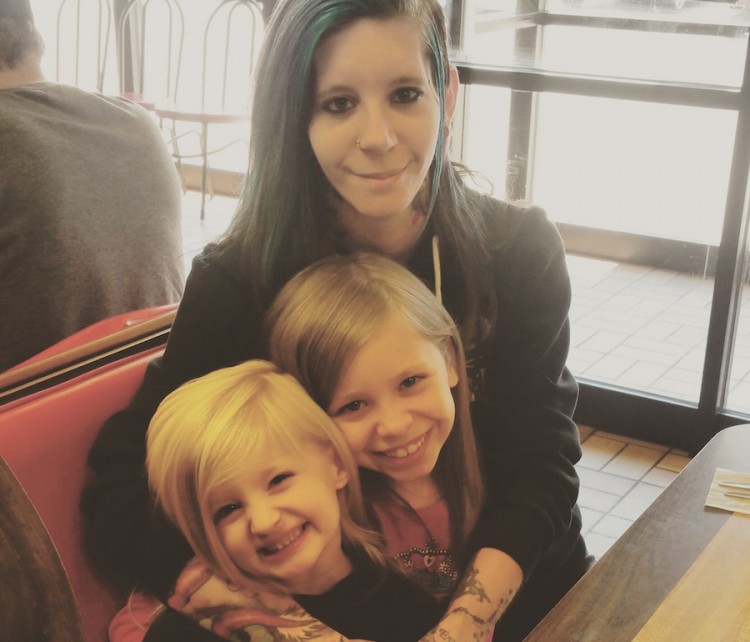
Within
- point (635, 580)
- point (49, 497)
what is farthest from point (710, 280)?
point (49, 497)

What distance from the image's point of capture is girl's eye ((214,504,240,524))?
0.98 meters

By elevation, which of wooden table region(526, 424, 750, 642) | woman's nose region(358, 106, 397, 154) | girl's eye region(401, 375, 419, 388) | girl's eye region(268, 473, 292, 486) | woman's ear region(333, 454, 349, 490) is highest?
woman's nose region(358, 106, 397, 154)

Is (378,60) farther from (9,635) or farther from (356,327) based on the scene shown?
(9,635)

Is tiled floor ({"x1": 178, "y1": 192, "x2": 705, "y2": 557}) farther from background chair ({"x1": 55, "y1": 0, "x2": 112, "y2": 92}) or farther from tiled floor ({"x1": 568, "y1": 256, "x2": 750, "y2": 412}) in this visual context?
background chair ({"x1": 55, "y1": 0, "x2": 112, "y2": 92})

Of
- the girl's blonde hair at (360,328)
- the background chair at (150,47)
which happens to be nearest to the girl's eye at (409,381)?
the girl's blonde hair at (360,328)

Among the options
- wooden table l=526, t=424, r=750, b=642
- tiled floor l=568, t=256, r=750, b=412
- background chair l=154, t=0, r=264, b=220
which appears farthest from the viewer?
background chair l=154, t=0, r=264, b=220

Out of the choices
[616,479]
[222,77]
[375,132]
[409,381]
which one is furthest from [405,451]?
[222,77]

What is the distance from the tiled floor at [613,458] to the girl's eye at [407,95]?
1.11 metres

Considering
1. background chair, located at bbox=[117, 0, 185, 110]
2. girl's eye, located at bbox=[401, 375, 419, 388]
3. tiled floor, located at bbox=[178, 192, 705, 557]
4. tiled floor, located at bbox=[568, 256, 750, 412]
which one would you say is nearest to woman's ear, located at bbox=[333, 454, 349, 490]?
girl's eye, located at bbox=[401, 375, 419, 388]

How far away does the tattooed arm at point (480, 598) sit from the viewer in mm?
1008

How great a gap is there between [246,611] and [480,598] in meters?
0.24

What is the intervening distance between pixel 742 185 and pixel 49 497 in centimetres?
185

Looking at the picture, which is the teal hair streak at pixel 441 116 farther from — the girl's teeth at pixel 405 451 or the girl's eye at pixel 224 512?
the girl's eye at pixel 224 512

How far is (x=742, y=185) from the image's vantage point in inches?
93.4
